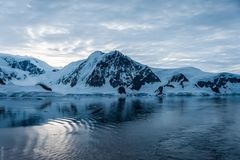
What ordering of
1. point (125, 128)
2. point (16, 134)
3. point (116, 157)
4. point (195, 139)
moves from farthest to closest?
1. point (125, 128)
2. point (16, 134)
3. point (195, 139)
4. point (116, 157)

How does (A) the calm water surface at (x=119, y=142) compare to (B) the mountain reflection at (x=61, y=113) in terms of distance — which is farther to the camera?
(B) the mountain reflection at (x=61, y=113)

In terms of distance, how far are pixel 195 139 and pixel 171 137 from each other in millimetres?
2822

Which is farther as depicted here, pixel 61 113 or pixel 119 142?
pixel 61 113

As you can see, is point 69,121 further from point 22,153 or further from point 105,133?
point 22,153

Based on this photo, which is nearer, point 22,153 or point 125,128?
point 22,153

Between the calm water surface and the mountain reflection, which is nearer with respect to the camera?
the calm water surface

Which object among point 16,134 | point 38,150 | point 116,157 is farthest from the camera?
point 16,134

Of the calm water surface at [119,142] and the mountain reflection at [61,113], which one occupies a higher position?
the mountain reflection at [61,113]

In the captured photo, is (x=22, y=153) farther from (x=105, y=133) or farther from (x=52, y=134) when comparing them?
(x=105, y=133)

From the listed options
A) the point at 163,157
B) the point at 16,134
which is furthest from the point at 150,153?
the point at 16,134

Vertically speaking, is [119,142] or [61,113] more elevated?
[61,113]

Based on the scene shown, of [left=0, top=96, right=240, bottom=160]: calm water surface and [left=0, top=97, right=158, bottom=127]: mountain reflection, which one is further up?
[left=0, top=97, right=158, bottom=127]: mountain reflection

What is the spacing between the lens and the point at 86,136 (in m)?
39.4

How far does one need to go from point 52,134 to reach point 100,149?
10.6 meters
